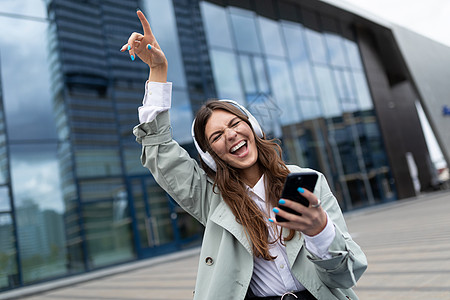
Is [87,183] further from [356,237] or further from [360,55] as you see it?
[360,55]

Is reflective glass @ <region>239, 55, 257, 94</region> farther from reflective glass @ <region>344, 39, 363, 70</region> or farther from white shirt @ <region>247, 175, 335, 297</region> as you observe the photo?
white shirt @ <region>247, 175, 335, 297</region>

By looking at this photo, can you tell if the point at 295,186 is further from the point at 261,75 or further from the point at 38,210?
the point at 261,75

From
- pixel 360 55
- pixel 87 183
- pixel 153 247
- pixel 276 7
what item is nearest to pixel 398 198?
pixel 360 55

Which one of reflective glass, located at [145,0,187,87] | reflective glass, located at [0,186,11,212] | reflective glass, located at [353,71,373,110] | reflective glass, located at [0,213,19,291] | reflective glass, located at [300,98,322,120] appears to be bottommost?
reflective glass, located at [0,213,19,291]

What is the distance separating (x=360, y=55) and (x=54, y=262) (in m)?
17.3

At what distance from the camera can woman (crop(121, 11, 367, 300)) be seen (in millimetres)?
1147

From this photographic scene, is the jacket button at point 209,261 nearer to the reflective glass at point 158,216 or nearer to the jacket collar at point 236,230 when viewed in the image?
the jacket collar at point 236,230

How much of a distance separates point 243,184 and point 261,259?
29cm

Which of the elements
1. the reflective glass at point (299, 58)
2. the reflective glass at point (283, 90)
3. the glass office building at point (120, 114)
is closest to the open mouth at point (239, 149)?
the glass office building at point (120, 114)

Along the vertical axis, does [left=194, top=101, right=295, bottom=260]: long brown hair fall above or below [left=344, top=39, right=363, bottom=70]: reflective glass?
below

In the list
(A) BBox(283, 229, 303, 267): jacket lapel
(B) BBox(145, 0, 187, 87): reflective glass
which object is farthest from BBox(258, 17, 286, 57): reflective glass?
(A) BBox(283, 229, 303, 267): jacket lapel

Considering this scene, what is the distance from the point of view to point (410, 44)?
20.1 m

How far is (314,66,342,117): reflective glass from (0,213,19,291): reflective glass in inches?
506

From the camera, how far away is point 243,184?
1.46m
